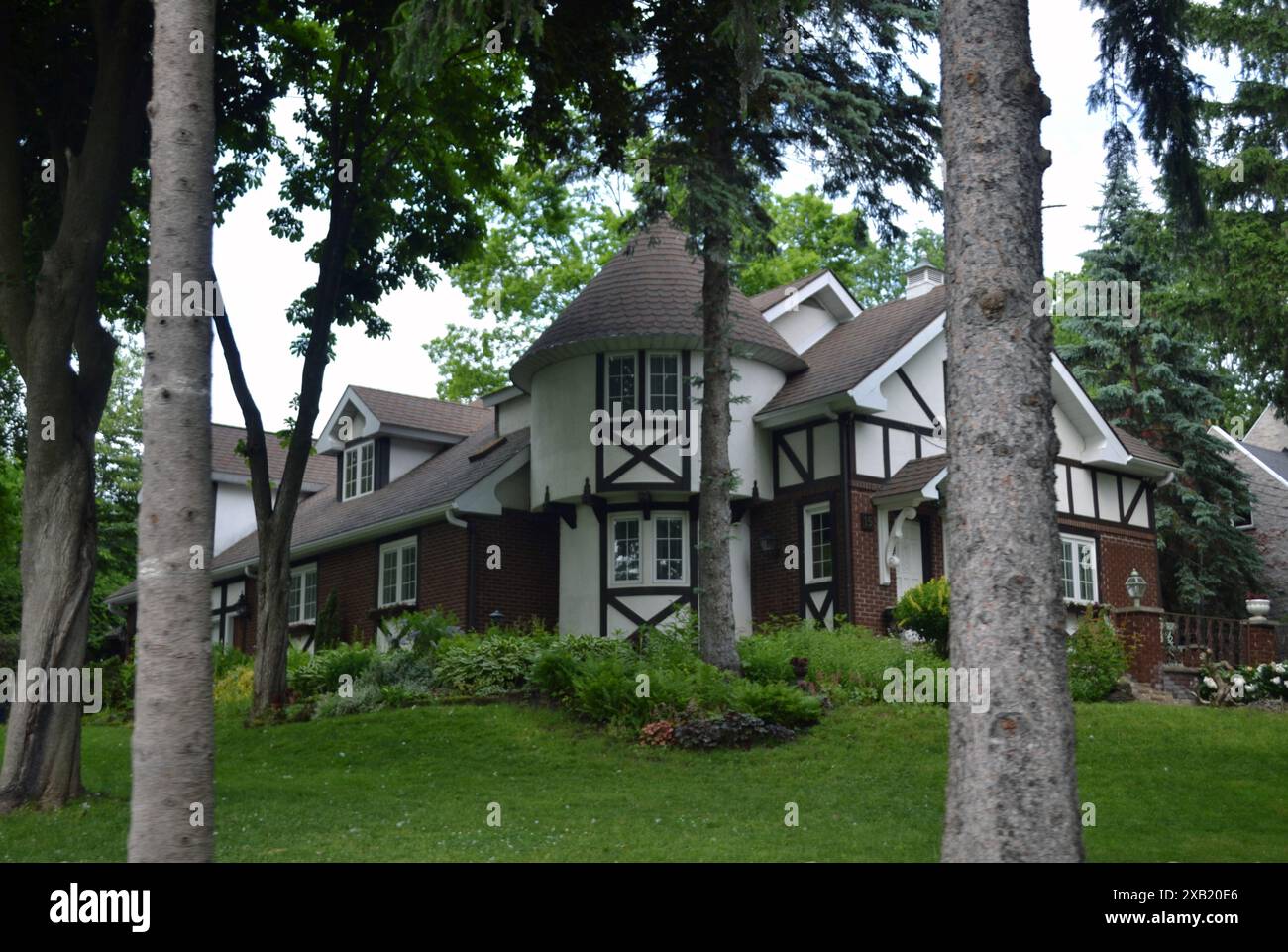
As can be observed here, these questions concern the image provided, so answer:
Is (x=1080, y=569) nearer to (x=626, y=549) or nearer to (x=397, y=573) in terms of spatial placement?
(x=626, y=549)

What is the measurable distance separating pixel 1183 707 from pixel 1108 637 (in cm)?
168

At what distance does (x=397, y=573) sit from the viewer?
25.6m

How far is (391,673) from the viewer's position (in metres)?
19.2

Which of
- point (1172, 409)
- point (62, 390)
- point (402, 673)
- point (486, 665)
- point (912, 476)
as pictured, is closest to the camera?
point (62, 390)

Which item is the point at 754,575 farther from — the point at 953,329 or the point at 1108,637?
the point at 953,329

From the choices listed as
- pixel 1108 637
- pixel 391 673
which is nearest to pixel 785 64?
pixel 1108 637

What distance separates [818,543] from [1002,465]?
14.9 m

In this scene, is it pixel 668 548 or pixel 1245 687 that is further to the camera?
pixel 668 548

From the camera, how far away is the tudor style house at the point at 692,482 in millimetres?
21844

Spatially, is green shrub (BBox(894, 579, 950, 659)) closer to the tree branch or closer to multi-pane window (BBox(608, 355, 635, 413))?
multi-pane window (BBox(608, 355, 635, 413))

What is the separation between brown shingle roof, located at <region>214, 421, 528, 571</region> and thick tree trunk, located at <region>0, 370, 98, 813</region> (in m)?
11.2

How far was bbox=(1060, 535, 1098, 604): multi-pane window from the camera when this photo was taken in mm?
24391

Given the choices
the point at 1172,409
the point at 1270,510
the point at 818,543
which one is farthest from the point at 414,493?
the point at 1270,510

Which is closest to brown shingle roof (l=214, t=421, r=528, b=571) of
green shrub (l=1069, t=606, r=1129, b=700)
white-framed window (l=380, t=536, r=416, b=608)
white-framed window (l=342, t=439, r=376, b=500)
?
white-framed window (l=342, t=439, r=376, b=500)
